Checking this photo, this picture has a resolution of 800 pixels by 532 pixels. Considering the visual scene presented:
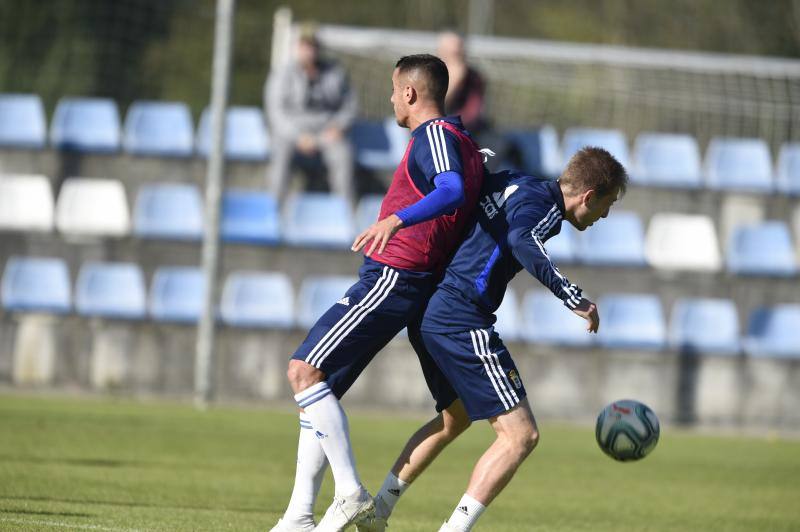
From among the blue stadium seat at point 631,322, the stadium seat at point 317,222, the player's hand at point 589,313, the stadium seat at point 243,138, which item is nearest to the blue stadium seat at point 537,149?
the blue stadium seat at point 631,322

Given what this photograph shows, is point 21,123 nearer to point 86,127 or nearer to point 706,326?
point 86,127

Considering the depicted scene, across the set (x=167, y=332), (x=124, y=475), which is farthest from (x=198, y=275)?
(x=124, y=475)

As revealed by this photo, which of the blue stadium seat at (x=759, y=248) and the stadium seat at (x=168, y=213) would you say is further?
the blue stadium seat at (x=759, y=248)

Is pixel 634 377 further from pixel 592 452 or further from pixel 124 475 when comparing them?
pixel 124 475

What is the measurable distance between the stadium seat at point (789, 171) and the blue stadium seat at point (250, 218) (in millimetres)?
7340

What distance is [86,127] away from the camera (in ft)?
58.1

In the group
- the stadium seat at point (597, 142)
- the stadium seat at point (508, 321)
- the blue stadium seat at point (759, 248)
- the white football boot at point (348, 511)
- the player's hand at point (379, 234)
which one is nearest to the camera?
the player's hand at point (379, 234)

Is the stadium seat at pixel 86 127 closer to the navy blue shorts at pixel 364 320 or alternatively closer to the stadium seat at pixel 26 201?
the stadium seat at pixel 26 201

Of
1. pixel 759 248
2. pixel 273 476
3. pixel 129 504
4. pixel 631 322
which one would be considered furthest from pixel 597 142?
pixel 129 504

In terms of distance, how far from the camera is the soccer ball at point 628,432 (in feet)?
21.5

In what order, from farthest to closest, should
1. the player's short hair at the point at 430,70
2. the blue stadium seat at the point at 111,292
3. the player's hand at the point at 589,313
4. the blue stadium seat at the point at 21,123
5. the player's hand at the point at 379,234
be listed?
1. the blue stadium seat at the point at 21,123
2. the blue stadium seat at the point at 111,292
3. the player's short hair at the point at 430,70
4. the player's hand at the point at 589,313
5. the player's hand at the point at 379,234

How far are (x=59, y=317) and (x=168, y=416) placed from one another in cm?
256

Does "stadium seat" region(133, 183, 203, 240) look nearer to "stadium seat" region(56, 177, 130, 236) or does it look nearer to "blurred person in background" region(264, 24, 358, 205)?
"stadium seat" region(56, 177, 130, 236)

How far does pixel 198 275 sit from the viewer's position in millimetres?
15773
